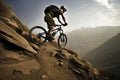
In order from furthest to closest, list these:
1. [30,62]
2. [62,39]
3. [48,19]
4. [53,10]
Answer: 1. [62,39]
2. [53,10]
3. [48,19]
4. [30,62]

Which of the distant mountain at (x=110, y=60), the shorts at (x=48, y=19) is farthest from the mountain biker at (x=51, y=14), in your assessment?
the distant mountain at (x=110, y=60)

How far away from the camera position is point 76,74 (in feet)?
47.5

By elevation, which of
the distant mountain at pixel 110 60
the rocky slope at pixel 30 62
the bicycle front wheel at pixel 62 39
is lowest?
the rocky slope at pixel 30 62

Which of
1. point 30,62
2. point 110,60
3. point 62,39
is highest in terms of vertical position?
point 110,60

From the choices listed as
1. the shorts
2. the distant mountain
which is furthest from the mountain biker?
the distant mountain

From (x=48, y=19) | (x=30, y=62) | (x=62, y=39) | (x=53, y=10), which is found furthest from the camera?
(x=62, y=39)

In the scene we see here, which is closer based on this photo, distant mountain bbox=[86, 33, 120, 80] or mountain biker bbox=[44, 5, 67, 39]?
mountain biker bbox=[44, 5, 67, 39]

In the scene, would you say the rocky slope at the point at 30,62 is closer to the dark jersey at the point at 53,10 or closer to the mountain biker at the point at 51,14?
the mountain biker at the point at 51,14

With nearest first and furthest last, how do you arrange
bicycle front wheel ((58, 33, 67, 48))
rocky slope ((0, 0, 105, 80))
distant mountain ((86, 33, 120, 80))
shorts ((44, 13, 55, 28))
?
rocky slope ((0, 0, 105, 80))
shorts ((44, 13, 55, 28))
bicycle front wheel ((58, 33, 67, 48))
distant mountain ((86, 33, 120, 80))

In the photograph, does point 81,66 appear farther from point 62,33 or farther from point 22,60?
point 22,60

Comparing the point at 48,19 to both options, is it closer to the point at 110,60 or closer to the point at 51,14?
the point at 51,14

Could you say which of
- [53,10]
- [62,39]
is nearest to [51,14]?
[53,10]

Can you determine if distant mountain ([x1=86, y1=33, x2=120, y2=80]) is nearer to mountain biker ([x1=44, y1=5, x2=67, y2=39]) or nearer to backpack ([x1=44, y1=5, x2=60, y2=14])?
mountain biker ([x1=44, y1=5, x2=67, y2=39])

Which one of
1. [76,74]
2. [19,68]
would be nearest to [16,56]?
[19,68]
